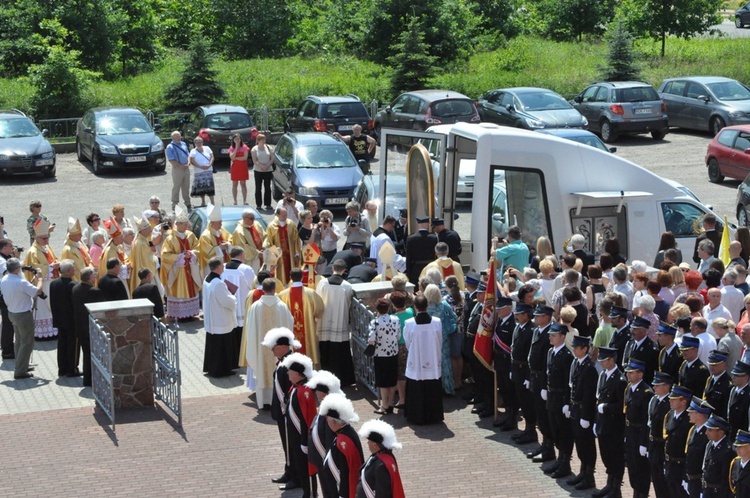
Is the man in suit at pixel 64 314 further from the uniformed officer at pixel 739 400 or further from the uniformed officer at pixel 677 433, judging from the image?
the uniformed officer at pixel 739 400

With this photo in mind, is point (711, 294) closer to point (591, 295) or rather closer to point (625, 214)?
point (591, 295)

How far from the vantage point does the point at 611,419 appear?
36.5 feet

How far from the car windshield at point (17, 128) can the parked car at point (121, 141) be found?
1404 millimetres

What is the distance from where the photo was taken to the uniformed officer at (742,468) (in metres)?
9.25

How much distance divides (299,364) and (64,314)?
5304 mm

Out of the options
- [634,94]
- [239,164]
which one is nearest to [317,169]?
[239,164]

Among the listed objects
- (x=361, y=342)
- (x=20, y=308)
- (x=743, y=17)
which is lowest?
(x=361, y=342)

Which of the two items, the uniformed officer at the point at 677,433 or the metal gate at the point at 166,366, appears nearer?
the uniformed officer at the point at 677,433

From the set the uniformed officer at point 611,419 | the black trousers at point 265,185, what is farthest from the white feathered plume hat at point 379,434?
the black trousers at point 265,185

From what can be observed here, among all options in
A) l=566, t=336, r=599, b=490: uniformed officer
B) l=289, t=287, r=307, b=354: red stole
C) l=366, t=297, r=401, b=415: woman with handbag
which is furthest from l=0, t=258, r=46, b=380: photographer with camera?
l=566, t=336, r=599, b=490: uniformed officer

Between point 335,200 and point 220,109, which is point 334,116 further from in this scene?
point 335,200

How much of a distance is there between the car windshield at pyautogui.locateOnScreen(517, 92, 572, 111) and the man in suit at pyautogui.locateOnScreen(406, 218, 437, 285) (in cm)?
1488

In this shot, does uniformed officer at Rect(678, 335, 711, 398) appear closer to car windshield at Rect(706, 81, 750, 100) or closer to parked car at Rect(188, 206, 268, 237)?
parked car at Rect(188, 206, 268, 237)

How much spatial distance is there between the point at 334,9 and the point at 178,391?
34543 mm
